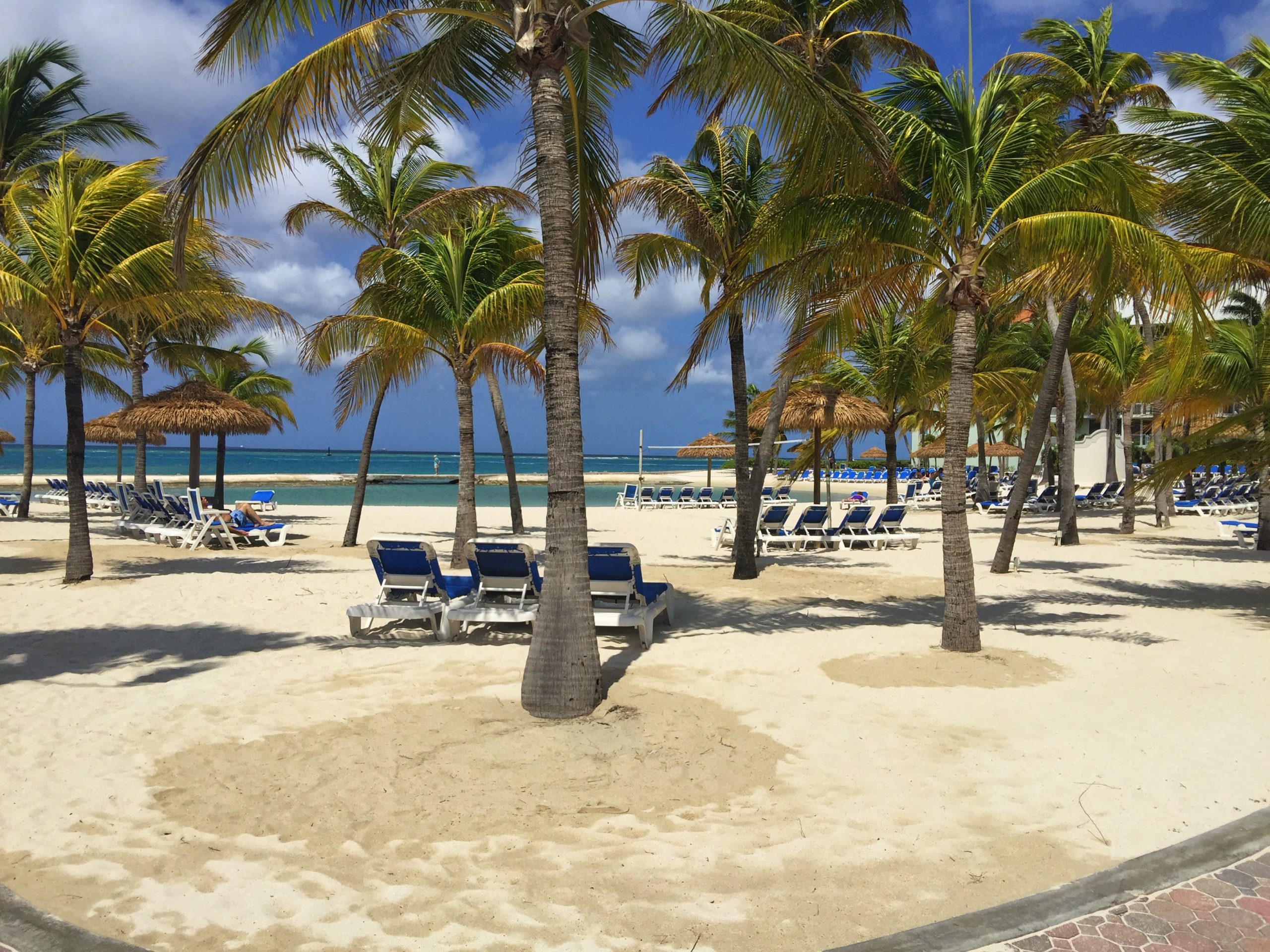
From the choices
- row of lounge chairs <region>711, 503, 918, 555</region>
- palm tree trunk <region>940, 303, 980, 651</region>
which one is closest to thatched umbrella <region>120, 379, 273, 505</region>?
row of lounge chairs <region>711, 503, 918, 555</region>

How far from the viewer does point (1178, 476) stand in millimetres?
9430

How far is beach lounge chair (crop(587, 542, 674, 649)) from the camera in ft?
23.5

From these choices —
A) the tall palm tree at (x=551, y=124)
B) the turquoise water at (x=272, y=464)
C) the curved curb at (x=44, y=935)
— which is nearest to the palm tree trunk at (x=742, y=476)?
the tall palm tree at (x=551, y=124)

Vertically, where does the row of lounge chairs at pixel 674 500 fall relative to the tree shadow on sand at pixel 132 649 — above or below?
above

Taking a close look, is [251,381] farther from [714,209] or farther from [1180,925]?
[1180,925]

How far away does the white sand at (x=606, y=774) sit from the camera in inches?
120

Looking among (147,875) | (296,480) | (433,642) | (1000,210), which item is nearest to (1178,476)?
(1000,210)

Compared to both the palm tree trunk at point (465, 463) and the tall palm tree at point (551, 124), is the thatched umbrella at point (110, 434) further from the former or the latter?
the tall palm tree at point (551, 124)

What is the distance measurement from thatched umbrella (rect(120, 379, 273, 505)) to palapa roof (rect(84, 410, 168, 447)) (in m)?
5.79

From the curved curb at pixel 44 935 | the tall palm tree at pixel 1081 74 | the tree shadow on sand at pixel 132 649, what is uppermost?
the tall palm tree at pixel 1081 74

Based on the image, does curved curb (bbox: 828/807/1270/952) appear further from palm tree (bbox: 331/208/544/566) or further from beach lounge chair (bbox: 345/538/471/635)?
palm tree (bbox: 331/208/544/566)

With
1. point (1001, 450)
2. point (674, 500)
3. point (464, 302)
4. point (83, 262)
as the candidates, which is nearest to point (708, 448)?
point (674, 500)

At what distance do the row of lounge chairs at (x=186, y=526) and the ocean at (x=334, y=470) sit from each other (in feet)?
18.7

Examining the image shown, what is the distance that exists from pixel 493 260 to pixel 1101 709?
953 centimetres
